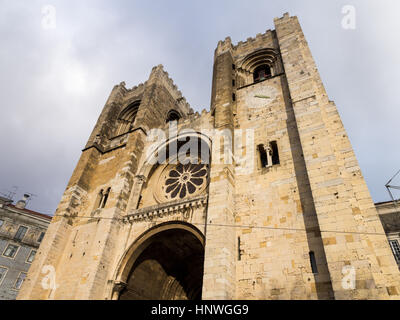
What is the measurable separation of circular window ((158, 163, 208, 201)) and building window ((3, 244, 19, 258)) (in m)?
17.5

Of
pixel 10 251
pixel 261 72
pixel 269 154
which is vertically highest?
pixel 261 72

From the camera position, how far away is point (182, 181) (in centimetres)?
1206

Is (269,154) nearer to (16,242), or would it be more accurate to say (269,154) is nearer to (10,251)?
(16,242)

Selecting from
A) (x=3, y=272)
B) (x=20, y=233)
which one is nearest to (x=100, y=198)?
(x=3, y=272)

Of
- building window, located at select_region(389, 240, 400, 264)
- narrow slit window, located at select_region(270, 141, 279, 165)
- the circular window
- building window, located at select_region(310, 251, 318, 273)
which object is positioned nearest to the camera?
building window, located at select_region(310, 251, 318, 273)

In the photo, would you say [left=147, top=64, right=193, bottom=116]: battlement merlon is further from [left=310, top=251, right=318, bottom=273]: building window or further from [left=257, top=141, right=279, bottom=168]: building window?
[left=310, top=251, right=318, bottom=273]: building window

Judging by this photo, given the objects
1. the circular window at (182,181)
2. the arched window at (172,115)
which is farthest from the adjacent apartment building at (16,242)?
the circular window at (182,181)

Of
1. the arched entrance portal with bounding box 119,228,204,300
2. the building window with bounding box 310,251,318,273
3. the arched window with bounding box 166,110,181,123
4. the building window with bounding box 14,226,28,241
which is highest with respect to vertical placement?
the arched window with bounding box 166,110,181,123

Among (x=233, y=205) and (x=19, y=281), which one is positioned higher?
(x=19, y=281)

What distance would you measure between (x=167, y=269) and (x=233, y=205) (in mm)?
4507

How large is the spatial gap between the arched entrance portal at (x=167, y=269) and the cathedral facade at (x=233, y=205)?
0.16ft

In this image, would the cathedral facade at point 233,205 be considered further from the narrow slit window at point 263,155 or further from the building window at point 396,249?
the building window at point 396,249

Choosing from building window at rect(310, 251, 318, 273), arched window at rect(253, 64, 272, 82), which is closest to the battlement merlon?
arched window at rect(253, 64, 272, 82)

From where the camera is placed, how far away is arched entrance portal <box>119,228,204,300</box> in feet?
32.7
